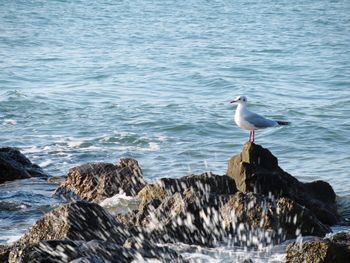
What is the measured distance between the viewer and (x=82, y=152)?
15.0 metres

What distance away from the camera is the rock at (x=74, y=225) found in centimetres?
745

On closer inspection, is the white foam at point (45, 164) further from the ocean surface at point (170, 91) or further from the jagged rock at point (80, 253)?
the jagged rock at point (80, 253)

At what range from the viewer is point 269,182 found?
9.83 m

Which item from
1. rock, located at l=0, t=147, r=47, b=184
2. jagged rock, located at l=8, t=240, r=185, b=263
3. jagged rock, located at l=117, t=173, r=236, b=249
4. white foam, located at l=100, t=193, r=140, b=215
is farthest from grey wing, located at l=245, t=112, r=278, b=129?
jagged rock, located at l=8, t=240, r=185, b=263

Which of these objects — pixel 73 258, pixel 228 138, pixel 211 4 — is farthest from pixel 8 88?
pixel 211 4

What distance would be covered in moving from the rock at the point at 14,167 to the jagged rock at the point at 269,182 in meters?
3.60

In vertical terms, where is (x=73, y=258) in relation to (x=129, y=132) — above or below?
above

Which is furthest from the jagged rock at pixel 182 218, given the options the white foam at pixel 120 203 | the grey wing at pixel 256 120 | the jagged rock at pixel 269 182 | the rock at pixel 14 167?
the rock at pixel 14 167

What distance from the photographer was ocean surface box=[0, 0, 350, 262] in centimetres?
1398

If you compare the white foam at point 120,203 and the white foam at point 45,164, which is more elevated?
the white foam at point 120,203

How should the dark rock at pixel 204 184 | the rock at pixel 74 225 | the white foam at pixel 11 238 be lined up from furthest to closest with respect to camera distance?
1. the dark rock at pixel 204 184
2. the white foam at pixel 11 238
3. the rock at pixel 74 225

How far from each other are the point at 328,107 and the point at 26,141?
7657mm

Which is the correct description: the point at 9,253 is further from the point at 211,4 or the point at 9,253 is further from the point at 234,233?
the point at 211,4

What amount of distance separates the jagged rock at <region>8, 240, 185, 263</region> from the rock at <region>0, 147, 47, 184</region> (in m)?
5.38
